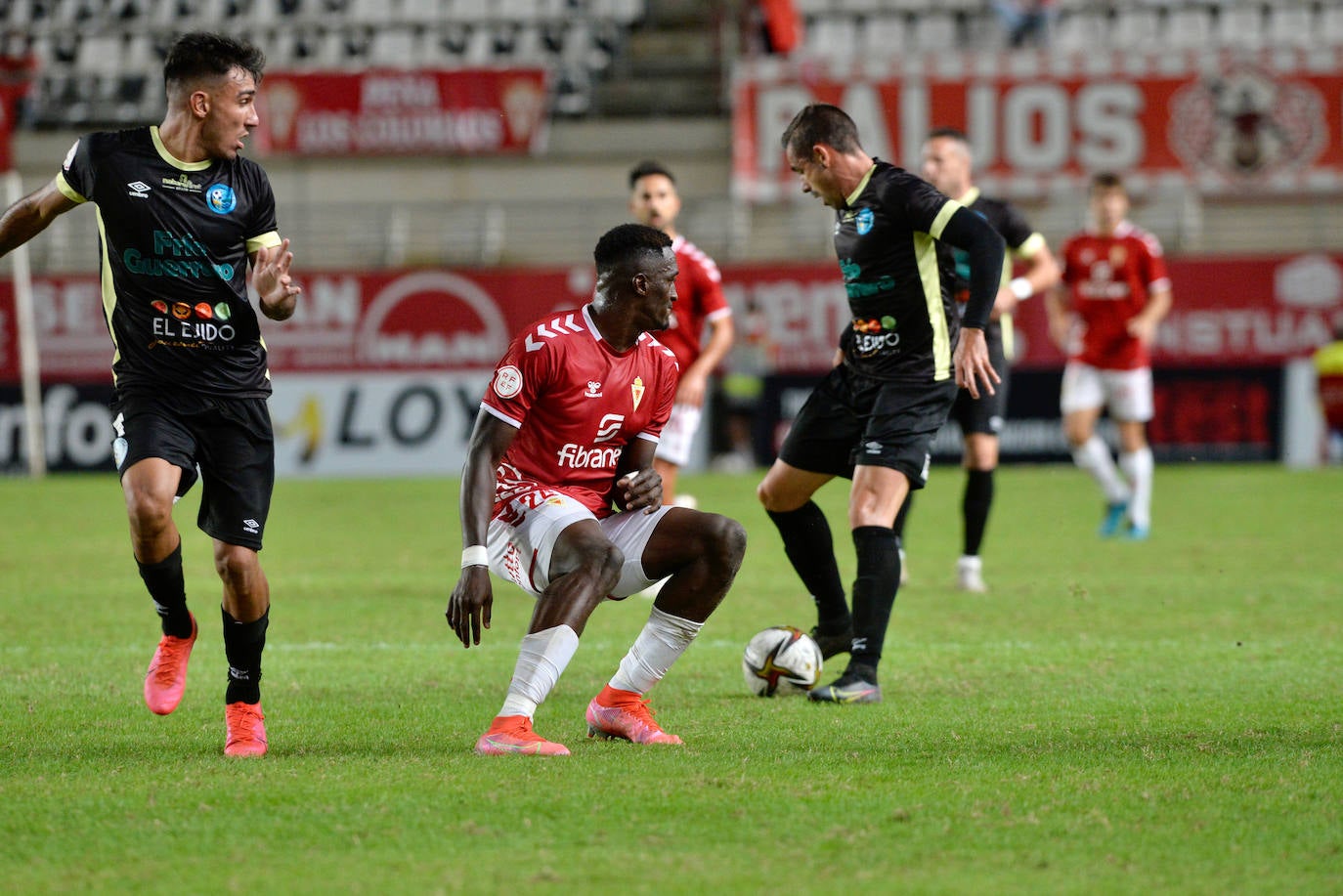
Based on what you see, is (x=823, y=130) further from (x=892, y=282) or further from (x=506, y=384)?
(x=506, y=384)

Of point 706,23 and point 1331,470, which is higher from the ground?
point 706,23

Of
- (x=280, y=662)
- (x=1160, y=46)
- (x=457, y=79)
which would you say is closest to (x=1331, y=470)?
(x=1160, y=46)

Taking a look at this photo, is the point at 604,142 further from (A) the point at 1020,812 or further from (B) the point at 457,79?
(A) the point at 1020,812

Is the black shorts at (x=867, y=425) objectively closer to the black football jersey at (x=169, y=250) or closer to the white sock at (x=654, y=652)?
the white sock at (x=654, y=652)

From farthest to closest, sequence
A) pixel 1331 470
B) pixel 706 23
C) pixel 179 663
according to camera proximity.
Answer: pixel 706 23
pixel 1331 470
pixel 179 663

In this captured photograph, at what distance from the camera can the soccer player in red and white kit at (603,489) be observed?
4938mm

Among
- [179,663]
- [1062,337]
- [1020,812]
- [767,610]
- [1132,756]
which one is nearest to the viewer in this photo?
[1020,812]

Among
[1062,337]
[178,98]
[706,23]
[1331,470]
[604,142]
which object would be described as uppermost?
[706,23]

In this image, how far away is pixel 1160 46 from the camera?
2298 centimetres

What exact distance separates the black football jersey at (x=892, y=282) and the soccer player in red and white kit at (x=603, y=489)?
133 cm

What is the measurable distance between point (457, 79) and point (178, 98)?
1948 cm

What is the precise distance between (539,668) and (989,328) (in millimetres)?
4457

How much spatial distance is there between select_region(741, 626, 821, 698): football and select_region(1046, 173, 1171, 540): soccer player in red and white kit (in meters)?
6.86

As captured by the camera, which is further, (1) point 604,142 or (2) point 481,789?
(1) point 604,142
